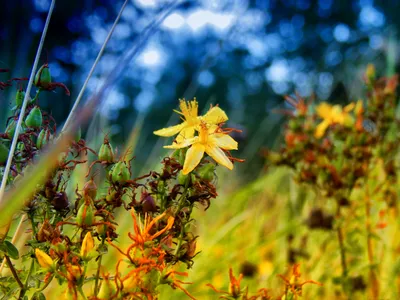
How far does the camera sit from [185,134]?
43 centimetres

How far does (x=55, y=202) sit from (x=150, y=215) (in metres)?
0.07

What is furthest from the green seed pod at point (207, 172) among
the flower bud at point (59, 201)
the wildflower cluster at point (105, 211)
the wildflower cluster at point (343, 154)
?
the wildflower cluster at point (343, 154)

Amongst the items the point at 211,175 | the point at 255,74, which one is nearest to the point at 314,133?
the point at 211,175

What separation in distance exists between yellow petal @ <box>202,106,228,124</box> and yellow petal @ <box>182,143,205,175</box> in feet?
0.16

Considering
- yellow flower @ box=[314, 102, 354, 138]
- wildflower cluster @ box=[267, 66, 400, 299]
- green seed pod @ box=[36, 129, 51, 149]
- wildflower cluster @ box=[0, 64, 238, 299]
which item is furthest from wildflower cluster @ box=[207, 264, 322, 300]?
yellow flower @ box=[314, 102, 354, 138]

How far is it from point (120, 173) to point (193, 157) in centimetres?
6

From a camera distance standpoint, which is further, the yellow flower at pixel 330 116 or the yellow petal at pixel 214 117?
the yellow flower at pixel 330 116

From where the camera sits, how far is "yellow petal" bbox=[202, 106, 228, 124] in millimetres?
427

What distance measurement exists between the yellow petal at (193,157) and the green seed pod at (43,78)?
0.44ft

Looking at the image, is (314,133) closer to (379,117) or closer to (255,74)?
(379,117)

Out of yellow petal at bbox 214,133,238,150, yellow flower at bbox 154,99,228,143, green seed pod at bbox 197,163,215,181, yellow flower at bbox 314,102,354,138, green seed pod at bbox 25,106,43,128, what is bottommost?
green seed pod at bbox 197,163,215,181

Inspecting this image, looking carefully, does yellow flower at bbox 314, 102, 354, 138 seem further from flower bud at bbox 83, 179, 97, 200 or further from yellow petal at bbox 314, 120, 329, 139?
flower bud at bbox 83, 179, 97, 200

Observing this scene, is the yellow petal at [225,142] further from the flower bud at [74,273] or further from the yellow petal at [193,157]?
the flower bud at [74,273]

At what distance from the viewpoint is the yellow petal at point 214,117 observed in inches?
16.8
